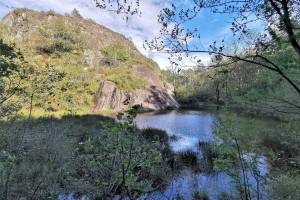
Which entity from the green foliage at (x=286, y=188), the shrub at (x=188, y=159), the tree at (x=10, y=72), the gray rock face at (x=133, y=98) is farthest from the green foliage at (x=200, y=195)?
the gray rock face at (x=133, y=98)

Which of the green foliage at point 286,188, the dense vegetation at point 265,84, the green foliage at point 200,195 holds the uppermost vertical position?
the dense vegetation at point 265,84

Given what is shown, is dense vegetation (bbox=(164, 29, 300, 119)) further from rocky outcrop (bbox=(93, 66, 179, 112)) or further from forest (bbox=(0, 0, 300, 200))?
rocky outcrop (bbox=(93, 66, 179, 112))

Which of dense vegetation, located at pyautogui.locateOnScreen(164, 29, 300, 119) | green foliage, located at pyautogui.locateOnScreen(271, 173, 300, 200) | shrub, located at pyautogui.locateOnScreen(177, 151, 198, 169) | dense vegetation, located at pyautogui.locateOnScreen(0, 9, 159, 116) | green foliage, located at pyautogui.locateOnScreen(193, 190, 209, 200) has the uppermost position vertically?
dense vegetation, located at pyautogui.locateOnScreen(0, 9, 159, 116)

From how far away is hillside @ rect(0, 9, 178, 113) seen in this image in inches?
1828

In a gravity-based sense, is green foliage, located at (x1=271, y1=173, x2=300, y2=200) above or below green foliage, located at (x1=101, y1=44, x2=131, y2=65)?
below

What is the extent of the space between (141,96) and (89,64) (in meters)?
23.8

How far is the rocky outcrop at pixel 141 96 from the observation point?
47188 millimetres

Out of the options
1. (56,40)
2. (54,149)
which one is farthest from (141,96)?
(54,149)

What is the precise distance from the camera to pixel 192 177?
13.6 metres

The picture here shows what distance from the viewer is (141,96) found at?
54094mm

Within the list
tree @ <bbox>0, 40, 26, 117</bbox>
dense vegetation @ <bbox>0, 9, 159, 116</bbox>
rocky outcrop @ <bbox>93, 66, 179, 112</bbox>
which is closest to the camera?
tree @ <bbox>0, 40, 26, 117</bbox>

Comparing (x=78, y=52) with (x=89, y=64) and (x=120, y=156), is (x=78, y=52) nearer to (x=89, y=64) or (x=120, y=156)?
(x=89, y=64)

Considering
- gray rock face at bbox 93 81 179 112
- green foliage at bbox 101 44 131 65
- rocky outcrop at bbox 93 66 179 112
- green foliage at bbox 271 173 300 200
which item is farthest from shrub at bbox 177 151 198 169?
green foliage at bbox 101 44 131 65

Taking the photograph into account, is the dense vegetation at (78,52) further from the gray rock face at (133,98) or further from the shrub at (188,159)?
the shrub at (188,159)
